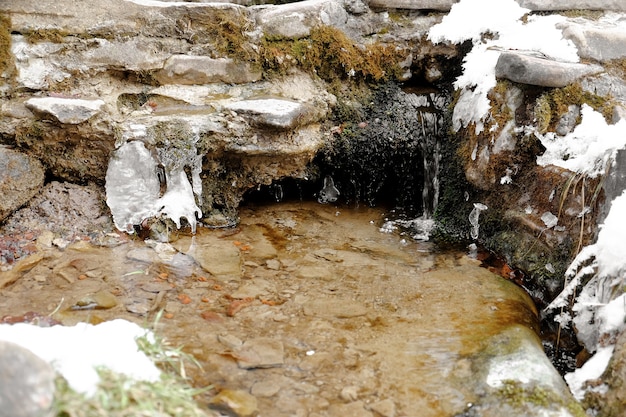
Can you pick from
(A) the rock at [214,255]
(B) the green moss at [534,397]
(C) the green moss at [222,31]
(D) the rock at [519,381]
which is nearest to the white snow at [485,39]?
(C) the green moss at [222,31]

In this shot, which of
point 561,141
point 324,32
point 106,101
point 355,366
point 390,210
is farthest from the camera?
point 390,210

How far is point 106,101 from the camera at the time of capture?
4293mm

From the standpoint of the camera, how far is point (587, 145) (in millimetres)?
3701

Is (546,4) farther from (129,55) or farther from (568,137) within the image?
(129,55)

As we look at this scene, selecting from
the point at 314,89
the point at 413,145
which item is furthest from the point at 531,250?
the point at 314,89

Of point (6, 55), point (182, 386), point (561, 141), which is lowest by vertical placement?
point (182, 386)

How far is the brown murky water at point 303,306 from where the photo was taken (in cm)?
269

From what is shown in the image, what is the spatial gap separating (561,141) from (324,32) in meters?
2.19

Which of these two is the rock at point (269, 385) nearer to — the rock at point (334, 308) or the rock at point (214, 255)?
the rock at point (334, 308)

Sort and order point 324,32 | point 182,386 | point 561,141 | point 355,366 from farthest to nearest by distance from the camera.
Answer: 1. point 324,32
2. point 561,141
3. point 355,366
4. point 182,386

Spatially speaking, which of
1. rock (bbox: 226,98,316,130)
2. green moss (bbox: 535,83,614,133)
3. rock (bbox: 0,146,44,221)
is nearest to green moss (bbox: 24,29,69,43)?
rock (bbox: 0,146,44,221)

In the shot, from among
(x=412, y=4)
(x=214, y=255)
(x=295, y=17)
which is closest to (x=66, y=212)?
(x=214, y=255)

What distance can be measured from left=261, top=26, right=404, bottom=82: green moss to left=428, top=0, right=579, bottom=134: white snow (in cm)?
49

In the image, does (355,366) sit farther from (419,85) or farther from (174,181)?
(419,85)
